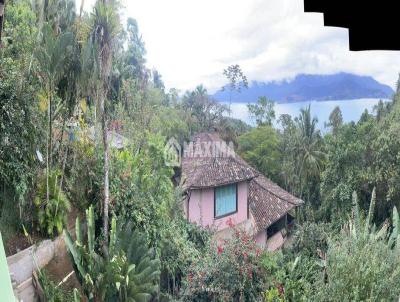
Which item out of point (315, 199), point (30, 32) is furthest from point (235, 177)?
point (30, 32)

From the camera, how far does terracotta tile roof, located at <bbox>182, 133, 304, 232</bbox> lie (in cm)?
1071

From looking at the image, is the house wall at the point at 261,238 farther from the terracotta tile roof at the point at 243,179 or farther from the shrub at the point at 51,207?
the shrub at the point at 51,207

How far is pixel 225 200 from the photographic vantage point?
11039 mm

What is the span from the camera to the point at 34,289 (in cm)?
570

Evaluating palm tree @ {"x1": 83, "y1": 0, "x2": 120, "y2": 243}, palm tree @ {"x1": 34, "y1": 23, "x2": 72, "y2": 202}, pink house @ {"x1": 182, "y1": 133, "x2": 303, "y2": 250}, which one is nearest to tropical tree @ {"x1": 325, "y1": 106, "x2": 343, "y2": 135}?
pink house @ {"x1": 182, "y1": 133, "x2": 303, "y2": 250}

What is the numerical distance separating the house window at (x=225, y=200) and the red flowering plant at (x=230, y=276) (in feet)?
11.0

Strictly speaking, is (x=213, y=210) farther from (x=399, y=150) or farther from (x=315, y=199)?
(x=315, y=199)

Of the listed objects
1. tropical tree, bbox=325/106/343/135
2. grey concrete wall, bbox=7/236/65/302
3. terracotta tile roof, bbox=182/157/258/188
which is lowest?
grey concrete wall, bbox=7/236/65/302

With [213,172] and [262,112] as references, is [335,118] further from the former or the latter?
[213,172]

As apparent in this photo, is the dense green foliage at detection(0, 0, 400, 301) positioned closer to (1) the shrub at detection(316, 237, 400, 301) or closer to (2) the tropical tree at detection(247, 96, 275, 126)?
(1) the shrub at detection(316, 237, 400, 301)

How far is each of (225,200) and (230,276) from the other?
4.12 metres

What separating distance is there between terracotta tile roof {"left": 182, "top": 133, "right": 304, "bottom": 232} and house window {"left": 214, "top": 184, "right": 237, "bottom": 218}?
27 cm

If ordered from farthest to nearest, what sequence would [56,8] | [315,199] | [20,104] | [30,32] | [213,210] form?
[315,199], [213,210], [56,8], [30,32], [20,104]

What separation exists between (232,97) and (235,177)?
12.6 meters
